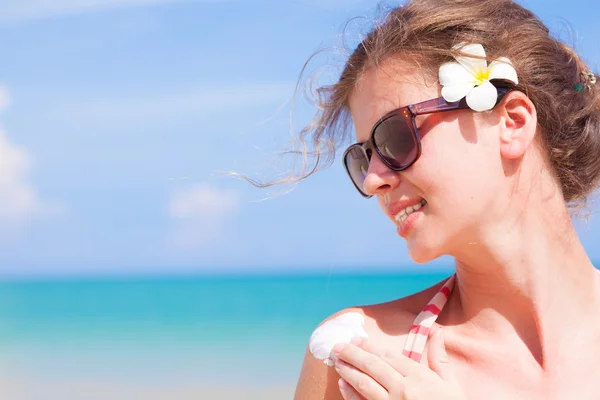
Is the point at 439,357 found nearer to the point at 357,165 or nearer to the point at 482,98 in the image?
the point at 357,165

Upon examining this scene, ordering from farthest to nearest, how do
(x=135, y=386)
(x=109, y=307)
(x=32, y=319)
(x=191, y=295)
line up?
(x=191, y=295), (x=109, y=307), (x=32, y=319), (x=135, y=386)

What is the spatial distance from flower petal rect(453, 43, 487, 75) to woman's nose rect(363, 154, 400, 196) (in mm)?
444

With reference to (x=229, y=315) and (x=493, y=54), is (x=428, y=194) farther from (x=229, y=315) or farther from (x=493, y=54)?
(x=229, y=315)

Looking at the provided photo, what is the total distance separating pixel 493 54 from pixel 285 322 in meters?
13.8

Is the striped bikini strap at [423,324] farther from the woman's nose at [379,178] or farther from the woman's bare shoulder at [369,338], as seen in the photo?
the woman's nose at [379,178]

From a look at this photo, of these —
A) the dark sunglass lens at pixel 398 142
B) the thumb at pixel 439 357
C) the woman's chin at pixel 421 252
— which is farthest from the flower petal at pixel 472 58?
the thumb at pixel 439 357

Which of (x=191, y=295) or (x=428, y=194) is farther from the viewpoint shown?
(x=191, y=295)

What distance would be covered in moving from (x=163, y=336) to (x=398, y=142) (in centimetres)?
1294

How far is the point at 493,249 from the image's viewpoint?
8.50 feet

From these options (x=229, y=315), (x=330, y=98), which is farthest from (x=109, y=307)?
(x=330, y=98)

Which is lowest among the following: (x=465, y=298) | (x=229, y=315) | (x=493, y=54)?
(x=465, y=298)

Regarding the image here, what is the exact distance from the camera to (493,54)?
8.66 ft

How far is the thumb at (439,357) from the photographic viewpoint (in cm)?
250

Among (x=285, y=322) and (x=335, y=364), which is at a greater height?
(x=285, y=322)
